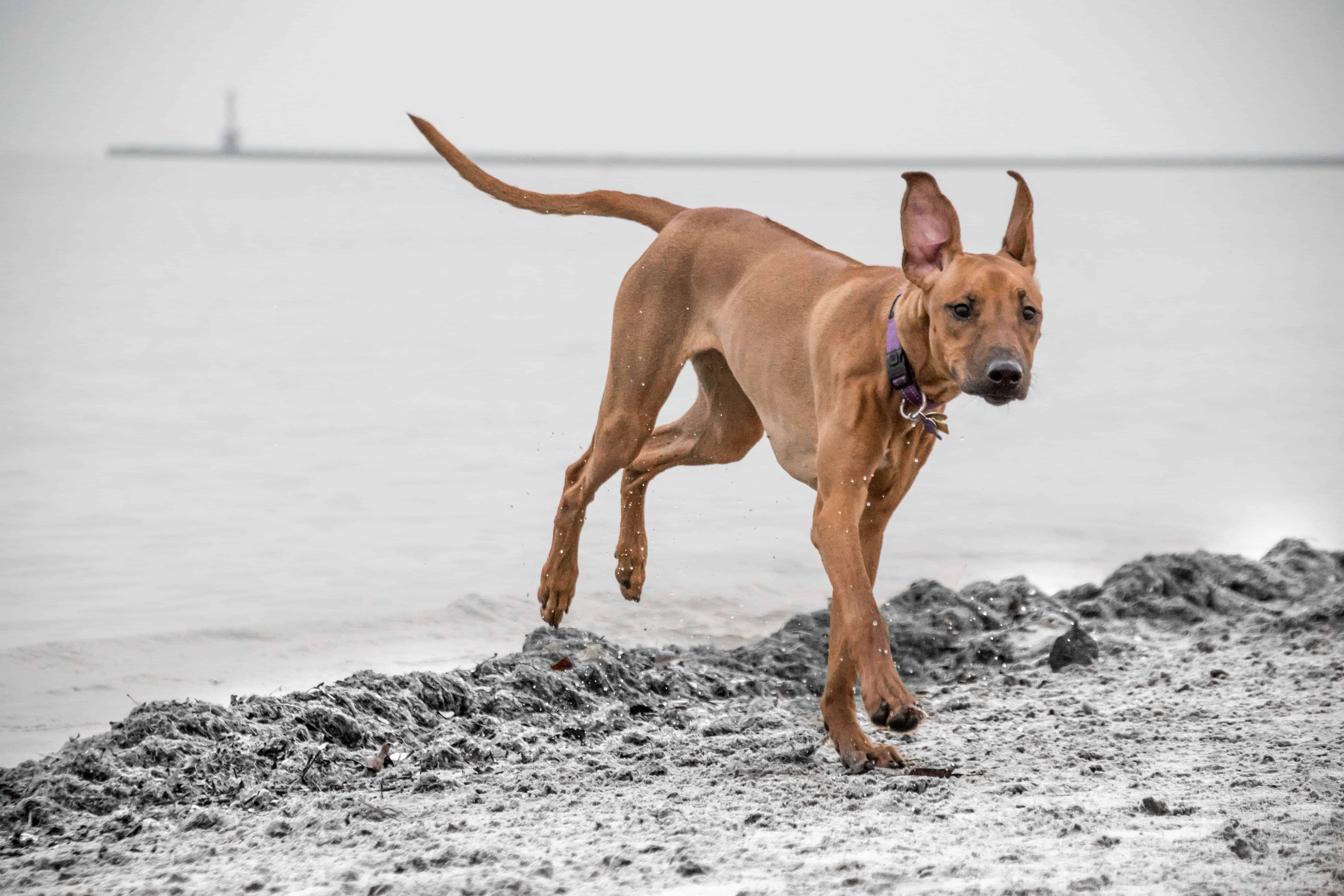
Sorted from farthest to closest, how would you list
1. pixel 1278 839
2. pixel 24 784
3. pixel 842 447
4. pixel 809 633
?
pixel 809 633
pixel 842 447
pixel 24 784
pixel 1278 839

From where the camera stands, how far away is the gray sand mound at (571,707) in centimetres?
345

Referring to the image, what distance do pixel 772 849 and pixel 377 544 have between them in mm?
3805

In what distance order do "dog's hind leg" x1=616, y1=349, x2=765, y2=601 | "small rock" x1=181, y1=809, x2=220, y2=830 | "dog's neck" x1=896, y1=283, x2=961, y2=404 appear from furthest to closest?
"dog's hind leg" x1=616, y1=349, x2=765, y2=601 < "dog's neck" x1=896, y1=283, x2=961, y2=404 < "small rock" x1=181, y1=809, x2=220, y2=830

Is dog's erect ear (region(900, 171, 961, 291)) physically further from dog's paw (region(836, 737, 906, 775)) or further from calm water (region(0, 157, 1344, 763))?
calm water (region(0, 157, 1344, 763))

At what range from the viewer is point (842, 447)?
379 centimetres

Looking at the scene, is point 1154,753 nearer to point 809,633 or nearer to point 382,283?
point 809,633

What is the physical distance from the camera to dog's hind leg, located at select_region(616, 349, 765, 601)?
16.9ft

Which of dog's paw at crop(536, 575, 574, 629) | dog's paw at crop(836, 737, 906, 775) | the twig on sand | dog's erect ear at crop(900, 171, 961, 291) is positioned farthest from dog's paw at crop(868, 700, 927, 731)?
dog's paw at crop(536, 575, 574, 629)

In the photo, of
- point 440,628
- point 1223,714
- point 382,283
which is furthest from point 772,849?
point 382,283

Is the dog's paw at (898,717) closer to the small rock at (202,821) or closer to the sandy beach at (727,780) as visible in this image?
the sandy beach at (727,780)

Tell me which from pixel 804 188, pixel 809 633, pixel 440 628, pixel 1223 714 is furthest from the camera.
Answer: pixel 804 188

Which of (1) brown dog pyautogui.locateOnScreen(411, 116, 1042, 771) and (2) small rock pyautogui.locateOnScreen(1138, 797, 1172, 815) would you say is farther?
(1) brown dog pyautogui.locateOnScreen(411, 116, 1042, 771)

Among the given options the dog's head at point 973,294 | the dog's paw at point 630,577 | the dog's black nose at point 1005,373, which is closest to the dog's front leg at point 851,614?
the dog's head at point 973,294

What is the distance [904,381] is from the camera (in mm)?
3686
